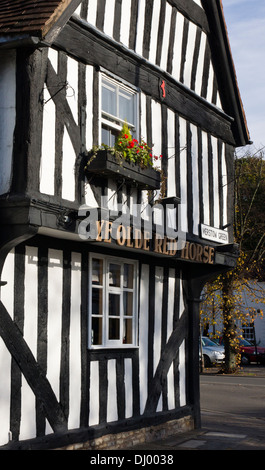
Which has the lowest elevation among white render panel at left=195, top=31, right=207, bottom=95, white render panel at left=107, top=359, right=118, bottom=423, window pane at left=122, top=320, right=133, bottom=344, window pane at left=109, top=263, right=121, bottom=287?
white render panel at left=107, top=359, right=118, bottom=423

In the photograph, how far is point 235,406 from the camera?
1603 cm

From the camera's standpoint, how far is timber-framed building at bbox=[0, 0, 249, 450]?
809cm

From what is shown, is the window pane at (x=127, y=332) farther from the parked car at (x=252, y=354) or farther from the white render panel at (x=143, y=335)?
the parked car at (x=252, y=354)

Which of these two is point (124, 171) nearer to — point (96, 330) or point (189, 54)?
point (96, 330)

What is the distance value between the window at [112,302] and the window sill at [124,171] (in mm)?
1243

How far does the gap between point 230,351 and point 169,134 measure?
15776 mm

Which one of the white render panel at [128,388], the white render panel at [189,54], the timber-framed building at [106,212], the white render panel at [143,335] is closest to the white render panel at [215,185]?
the timber-framed building at [106,212]

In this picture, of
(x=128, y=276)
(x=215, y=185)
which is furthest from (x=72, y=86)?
(x=215, y=185)

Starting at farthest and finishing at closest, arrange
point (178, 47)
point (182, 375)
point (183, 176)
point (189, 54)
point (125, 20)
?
1. point (189, 54)
2. point (182, 375)
3. point (178, 47)
4. point (183, 176)
5. point (125, 20)

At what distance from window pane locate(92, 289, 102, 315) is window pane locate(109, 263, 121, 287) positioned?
35 cm

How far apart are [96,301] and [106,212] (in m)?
1.58

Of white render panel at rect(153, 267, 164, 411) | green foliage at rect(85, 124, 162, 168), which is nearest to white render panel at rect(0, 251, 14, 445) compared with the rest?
green foliage at rect(85, 124, 162, 168)

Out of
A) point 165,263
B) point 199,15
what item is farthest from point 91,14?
point 165,263

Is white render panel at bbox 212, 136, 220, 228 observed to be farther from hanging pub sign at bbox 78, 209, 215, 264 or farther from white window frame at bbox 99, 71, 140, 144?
white window frame at bbox 99, 71, 140, 144
